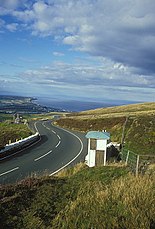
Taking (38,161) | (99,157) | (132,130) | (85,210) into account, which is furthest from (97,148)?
(132,130)

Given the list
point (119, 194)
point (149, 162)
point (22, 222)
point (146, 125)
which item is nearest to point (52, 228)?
point (22, 222)

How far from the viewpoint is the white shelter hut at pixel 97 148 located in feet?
62.5

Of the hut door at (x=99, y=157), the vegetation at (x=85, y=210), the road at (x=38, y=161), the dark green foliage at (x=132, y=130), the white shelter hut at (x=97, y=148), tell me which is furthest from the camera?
the dark green foliage at (x=132, y=130)

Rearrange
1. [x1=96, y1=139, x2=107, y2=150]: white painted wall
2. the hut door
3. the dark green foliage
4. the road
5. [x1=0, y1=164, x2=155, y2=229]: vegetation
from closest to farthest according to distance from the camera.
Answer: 1. [x1=0, y1=164, x2=155, y2=229]: vegetation
2. the road
3. the hut door
4. [x1=96, y1=139, x2=107, y2=150]: white painted wall
5. the dark green foliage

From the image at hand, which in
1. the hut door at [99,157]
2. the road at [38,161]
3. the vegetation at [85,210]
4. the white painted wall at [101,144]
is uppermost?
the vegetation at [85,210]

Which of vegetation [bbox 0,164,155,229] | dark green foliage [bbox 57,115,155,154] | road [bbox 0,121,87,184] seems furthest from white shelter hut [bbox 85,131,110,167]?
vegetation [bbox 0,164,155,229]

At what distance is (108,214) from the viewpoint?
498 cm

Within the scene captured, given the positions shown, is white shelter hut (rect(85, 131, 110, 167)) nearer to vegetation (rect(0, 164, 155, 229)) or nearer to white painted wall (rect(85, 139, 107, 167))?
white painted wall (rect(85, 139, 107, 167))

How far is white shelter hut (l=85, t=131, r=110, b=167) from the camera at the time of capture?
19.1 meters

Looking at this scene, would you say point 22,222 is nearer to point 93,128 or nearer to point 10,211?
point 10,211

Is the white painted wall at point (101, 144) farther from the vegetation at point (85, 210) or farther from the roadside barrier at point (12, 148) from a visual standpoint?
the vegetation at point (85, 210)

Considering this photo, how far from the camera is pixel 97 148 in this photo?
63.5ft

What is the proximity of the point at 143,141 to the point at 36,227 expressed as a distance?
84.2 ft

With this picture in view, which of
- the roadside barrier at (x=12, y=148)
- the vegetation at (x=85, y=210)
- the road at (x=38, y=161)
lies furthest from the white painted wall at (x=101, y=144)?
the vegetation at (x=85, y=210)
